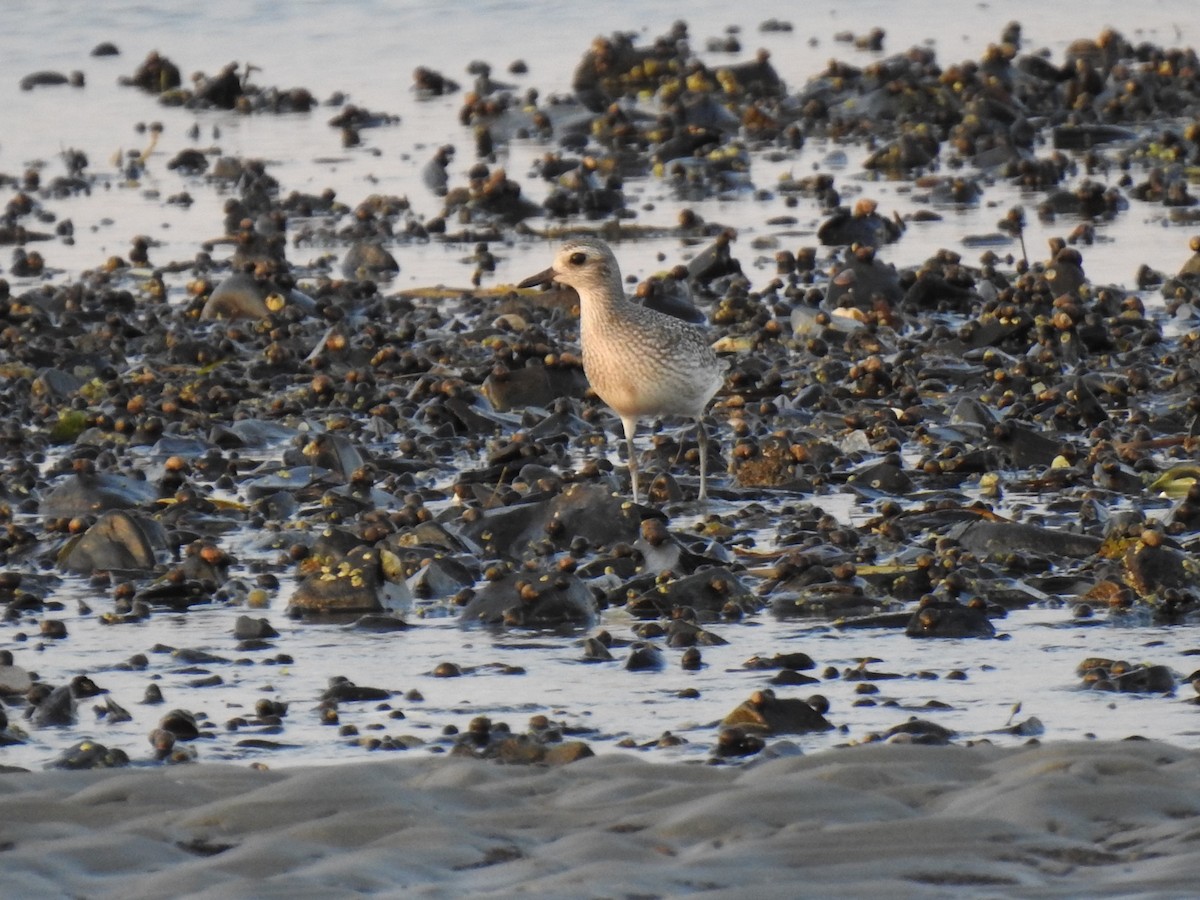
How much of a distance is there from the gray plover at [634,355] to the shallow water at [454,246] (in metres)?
0.65

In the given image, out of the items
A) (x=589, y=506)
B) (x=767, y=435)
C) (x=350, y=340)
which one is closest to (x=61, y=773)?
(x=589, y=506)

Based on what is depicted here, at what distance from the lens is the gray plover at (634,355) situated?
11734 mm

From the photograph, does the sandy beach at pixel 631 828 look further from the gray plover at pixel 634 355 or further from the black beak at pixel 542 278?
the black beak at pixel 542 278

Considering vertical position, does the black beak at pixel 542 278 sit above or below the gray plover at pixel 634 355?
above

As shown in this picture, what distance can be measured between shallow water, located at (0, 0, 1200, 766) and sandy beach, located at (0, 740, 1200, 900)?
1.14 metres

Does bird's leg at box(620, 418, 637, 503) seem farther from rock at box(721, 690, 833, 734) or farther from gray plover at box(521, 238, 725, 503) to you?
rock at box(721, 690, 833, 734)

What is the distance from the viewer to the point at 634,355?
1175 centimetres

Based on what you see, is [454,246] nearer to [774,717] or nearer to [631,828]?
[774,717]

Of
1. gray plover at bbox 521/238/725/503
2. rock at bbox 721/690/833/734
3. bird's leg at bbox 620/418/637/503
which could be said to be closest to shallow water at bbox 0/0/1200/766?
rock at bbox 721/690/833/734

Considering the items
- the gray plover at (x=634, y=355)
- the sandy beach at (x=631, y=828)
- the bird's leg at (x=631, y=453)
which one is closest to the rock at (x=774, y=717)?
the sandy beach at (x=631, y=828)

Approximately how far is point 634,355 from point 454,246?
6896 millimetres

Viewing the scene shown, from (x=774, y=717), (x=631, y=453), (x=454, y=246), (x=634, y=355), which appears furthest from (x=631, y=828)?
(x=454, y=246)

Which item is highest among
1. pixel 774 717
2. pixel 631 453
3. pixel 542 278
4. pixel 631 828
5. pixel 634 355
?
pixel 542 278

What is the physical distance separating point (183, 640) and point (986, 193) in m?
12.0
